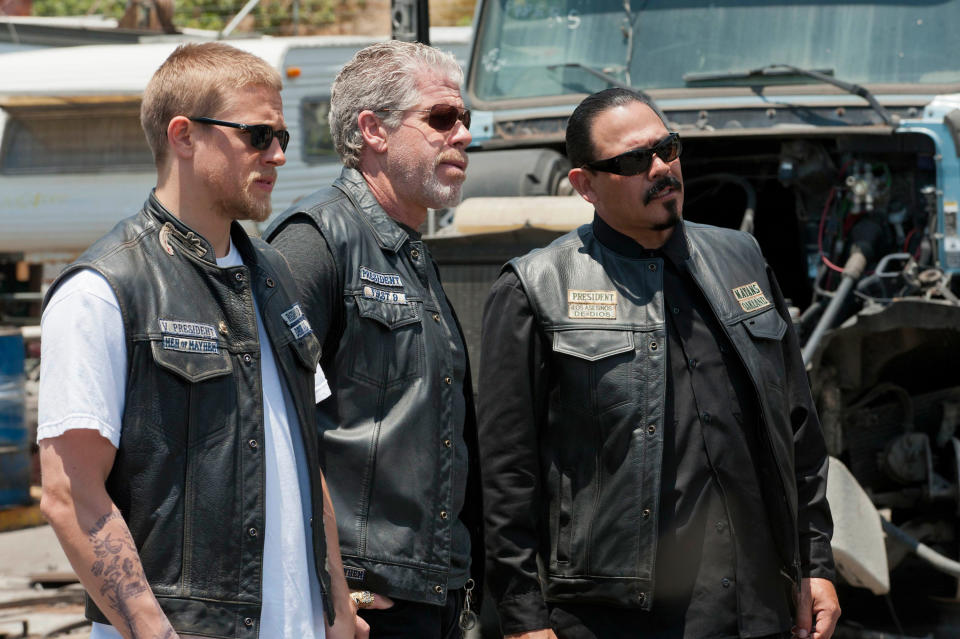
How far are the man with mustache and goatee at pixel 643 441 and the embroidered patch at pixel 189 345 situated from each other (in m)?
0.90

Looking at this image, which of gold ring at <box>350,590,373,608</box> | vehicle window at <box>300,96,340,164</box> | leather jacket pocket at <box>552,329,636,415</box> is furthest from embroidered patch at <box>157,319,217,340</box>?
vehicle window at <box>300,96,340,164</box>

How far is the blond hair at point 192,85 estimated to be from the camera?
87.7 inches

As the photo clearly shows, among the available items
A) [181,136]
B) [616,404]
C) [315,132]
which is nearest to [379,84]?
[181,136]

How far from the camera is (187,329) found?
83.4 inches

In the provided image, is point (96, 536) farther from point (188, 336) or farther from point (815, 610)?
point (815, 610)

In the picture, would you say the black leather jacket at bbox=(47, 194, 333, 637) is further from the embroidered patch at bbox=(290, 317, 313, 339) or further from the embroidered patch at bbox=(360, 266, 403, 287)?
the embroidered patch at bbox=(360, 266, 403, 287)

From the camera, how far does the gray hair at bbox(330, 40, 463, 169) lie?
9.43ft

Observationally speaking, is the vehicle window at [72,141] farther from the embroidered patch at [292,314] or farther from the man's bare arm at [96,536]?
the man's bare arm at [96,536]

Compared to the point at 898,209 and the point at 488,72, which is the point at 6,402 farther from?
the point at 898,209

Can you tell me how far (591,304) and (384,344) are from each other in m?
0.55

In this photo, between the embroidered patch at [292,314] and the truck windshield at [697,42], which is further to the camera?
the truck windshield at [697,42]

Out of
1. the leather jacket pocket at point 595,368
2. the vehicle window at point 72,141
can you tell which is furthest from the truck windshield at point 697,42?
the vehicle window at point 72,141

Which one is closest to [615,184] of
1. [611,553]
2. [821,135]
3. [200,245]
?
[611,553]

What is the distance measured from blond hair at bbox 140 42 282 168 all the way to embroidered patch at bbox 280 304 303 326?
355 mm
